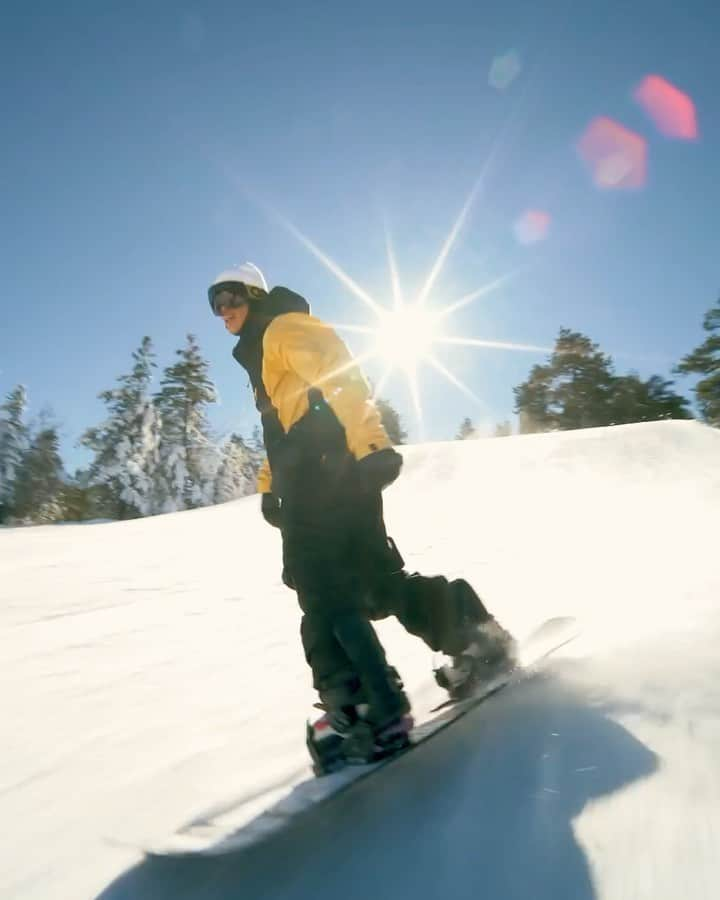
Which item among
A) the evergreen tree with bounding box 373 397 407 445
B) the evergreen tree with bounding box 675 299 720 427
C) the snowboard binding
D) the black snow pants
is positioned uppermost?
the evergreen tree with bounding box 373 397 407 445

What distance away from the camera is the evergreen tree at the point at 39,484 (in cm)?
3566

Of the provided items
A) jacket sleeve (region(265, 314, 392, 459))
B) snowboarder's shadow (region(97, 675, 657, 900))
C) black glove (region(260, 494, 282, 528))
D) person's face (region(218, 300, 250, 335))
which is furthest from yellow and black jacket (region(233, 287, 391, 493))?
snowboarder's shadow (region(97, 675, 657, 900))

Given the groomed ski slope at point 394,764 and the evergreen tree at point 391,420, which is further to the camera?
the evergreen tree at point 391,420

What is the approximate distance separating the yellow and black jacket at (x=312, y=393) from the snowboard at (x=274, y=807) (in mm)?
938

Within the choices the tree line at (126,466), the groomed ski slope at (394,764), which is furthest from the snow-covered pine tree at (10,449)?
the groomed ski slope at (394,764)

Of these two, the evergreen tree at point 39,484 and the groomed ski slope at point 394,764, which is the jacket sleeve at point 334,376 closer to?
the groomed ski slope at point 394,764

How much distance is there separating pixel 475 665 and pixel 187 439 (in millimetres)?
38636

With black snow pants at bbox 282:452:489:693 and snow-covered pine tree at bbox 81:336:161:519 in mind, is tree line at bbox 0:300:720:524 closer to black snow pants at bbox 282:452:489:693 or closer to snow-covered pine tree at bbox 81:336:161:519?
snow-covered pine tree at bbox 81:336:161:519

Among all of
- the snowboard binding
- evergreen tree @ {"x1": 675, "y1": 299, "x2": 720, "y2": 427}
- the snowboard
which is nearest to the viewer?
the snowboard

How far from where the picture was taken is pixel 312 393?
2.04 m

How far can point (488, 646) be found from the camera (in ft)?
7.41

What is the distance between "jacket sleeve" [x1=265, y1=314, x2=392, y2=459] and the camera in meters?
2.01

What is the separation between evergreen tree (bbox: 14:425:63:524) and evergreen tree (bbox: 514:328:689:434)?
34830mm

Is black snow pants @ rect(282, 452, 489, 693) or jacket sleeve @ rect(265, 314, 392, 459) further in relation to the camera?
jacket sleeve @ rect(265, 314, 392, 459)
